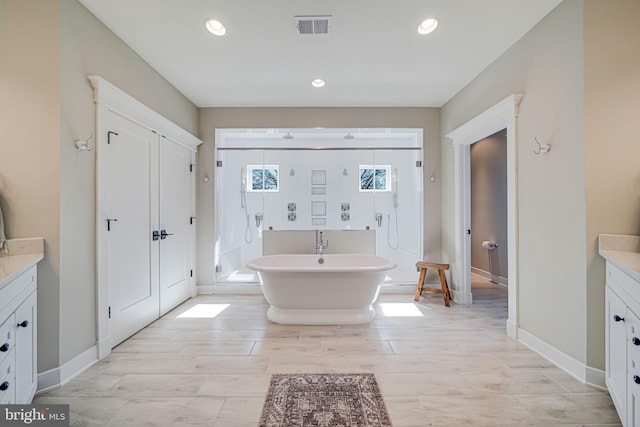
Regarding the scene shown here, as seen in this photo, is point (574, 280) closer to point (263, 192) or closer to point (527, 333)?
point (527, 333)

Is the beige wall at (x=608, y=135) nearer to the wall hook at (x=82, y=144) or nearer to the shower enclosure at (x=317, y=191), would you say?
the shower enclosure at (x=317, y=191)

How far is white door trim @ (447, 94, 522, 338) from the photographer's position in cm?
252

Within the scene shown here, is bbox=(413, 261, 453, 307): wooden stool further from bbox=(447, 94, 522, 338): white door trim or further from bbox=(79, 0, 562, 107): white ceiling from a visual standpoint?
bbox=(79, 0, 562, 107): white ceiling

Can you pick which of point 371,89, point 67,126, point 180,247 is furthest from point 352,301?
point 67,126

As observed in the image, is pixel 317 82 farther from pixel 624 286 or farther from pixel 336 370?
pixel 624 286

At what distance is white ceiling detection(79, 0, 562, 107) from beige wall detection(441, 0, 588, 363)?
25cm

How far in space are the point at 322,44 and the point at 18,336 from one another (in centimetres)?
277

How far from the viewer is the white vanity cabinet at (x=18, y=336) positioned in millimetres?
1290

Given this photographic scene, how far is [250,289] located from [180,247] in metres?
1.06

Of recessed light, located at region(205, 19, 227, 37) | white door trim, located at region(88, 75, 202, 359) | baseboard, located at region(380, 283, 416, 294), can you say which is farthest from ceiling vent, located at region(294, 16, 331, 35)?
baseboard, located at region(380, 283, 416, 294)

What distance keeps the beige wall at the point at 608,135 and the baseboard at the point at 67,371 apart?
3.44 m

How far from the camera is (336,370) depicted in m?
2.05

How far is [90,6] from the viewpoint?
6.77 ft

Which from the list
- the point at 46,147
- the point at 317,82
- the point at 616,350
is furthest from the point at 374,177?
the point at 46,147
